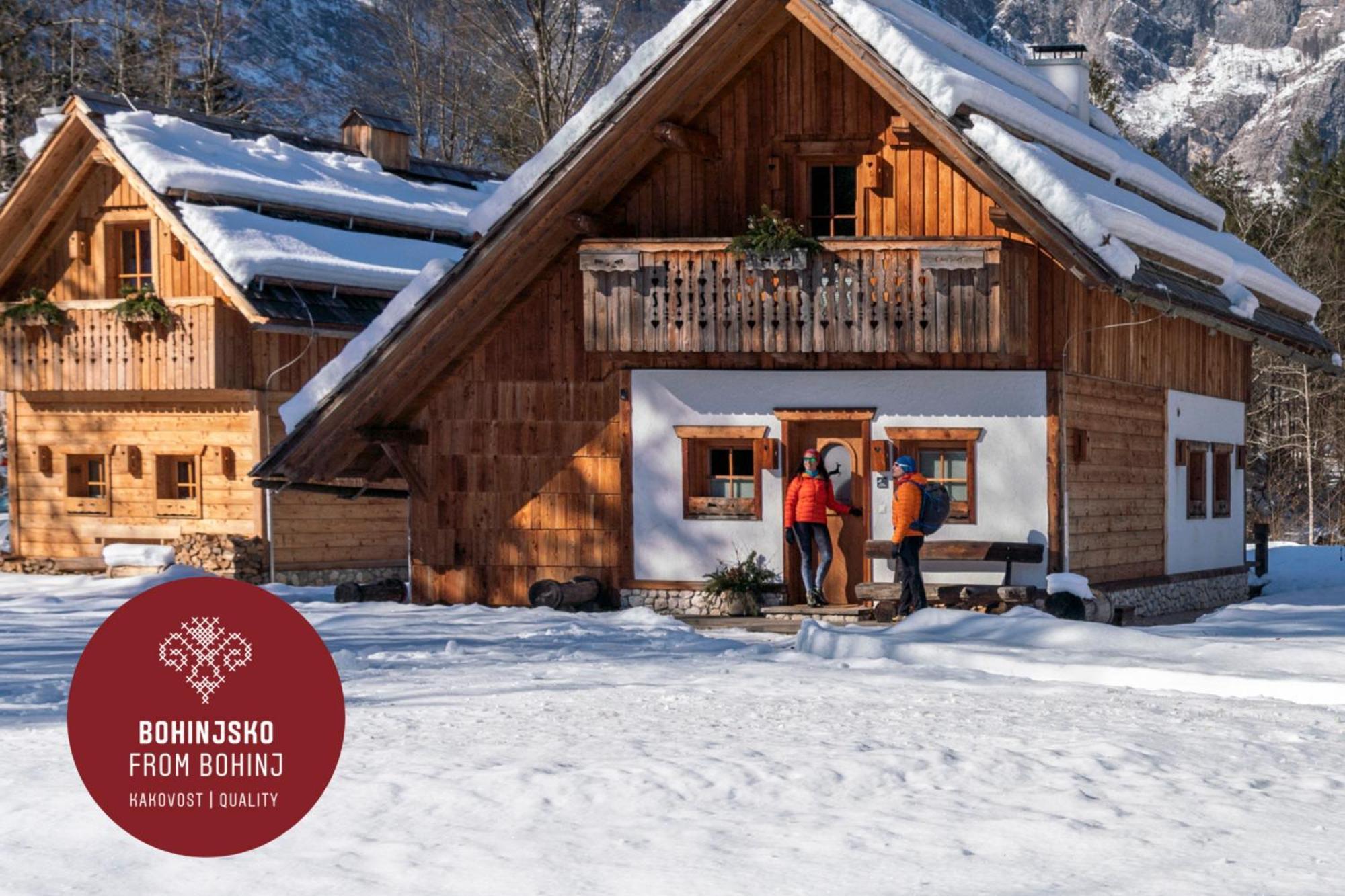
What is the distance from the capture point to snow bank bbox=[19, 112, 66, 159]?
2677cm

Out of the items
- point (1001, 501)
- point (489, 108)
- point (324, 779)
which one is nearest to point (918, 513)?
point (1001, 501)

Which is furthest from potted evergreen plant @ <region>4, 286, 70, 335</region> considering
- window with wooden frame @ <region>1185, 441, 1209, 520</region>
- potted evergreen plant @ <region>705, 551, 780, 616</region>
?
window with wooden frame @ <region>1185, 441, 1209, 520</region>

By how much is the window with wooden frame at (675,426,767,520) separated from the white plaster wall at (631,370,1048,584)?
0.24 feet

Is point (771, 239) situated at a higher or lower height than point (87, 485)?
higher

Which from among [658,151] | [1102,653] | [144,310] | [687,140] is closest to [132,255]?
[144,310]

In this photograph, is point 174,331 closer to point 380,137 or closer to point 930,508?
point 380,137

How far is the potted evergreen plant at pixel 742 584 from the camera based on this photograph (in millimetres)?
19109

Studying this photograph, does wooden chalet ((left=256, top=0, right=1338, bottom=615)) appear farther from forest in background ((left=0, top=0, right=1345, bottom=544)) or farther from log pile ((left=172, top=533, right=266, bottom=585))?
forest in background ((left=0, top=0, right=1345, bottom=544))

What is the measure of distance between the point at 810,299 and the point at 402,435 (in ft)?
16.6

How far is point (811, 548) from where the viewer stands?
61.4 feet

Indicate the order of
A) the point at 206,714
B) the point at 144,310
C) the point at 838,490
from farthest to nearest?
the point at 144,310 < the point at 838,490 < the point at 206,714

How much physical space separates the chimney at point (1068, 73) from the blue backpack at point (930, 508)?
33.1ft

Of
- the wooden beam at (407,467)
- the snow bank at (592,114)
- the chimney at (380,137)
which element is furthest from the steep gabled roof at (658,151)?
the chimney at (380,137)

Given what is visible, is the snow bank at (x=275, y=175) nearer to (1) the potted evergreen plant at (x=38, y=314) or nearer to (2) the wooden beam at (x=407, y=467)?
(1) the potted evergreen plant at (x=38, y=314)
